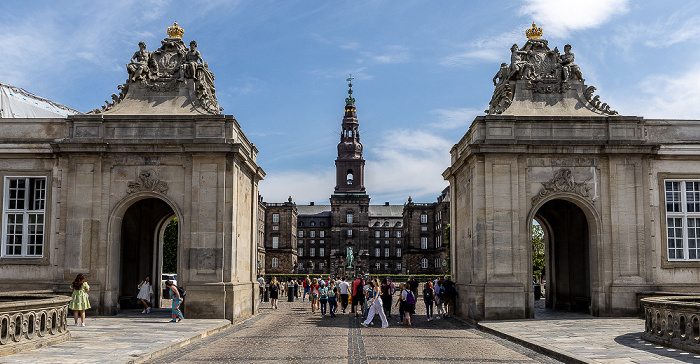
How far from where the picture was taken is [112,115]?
25.9 m

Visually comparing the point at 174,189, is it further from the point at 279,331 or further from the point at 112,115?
the point at 279,331

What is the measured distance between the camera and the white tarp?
4206cm

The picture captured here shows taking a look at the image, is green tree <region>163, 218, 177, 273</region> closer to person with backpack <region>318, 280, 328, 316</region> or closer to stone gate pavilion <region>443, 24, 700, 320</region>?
person with backpack <region>318, 280, 328, 316</region>

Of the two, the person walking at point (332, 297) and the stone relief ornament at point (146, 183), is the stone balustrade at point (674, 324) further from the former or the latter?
the stone relief ornament at point (146, 183)

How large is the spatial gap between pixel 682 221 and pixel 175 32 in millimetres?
19669

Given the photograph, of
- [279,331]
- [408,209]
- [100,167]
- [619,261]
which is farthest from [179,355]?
[408,209]

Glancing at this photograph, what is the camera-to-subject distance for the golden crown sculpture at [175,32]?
90.6 feet

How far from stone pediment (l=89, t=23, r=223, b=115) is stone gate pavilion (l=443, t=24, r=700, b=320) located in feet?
32.3

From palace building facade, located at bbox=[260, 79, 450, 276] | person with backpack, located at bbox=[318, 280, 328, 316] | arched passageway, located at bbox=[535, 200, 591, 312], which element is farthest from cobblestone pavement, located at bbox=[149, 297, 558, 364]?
palace building facade, located at bbox=[260, 79, 450, 276]

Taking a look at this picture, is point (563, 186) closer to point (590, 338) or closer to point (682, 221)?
point (682, 221)

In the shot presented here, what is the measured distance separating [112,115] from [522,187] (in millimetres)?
14502

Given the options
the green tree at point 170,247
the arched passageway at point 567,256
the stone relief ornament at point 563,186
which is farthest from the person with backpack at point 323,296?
the green tree at point 170,247

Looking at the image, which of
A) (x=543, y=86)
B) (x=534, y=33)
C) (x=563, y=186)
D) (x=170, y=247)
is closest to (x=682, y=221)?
(x=563, y=186)

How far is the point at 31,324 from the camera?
15.4 m
